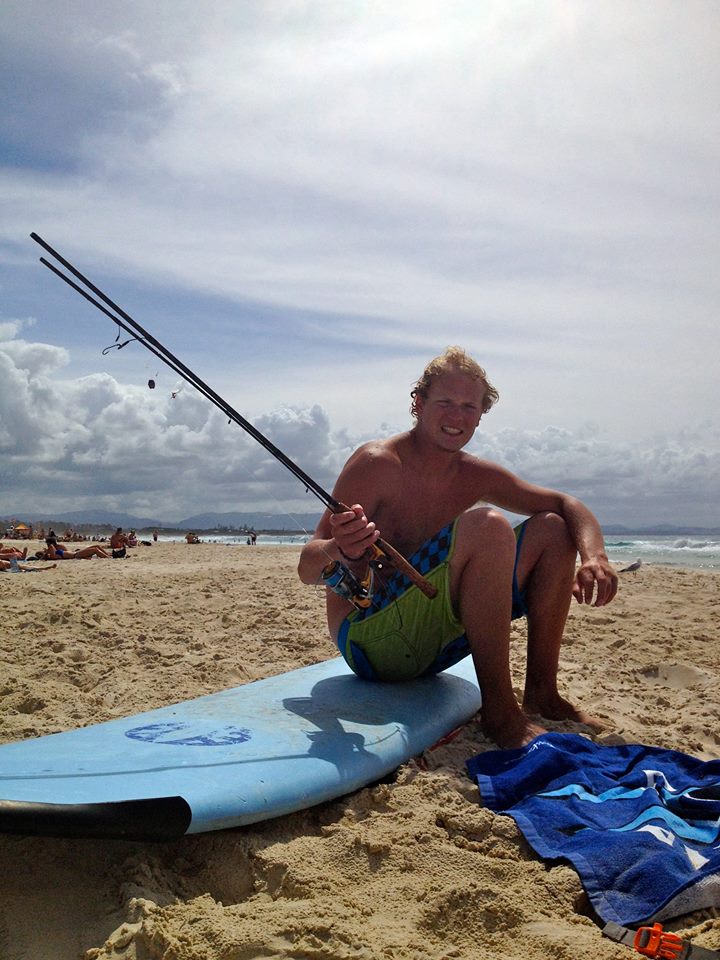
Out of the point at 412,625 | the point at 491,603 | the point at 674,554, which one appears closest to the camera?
the point at 491,603

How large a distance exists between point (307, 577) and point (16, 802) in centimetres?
119

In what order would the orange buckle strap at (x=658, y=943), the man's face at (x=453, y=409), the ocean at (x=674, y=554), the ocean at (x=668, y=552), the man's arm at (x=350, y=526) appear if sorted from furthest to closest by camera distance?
the ocean at (x=668, y=552) → the ocean at (x=674, y=554) → the man's face at (x=453, y=409) → the man's arm at (x=350, y=526) → the orange buckle strap at (x=658, y=943)

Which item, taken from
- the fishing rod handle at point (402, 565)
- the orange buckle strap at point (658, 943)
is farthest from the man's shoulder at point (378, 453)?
the orange buckle strap at point (658, 943)

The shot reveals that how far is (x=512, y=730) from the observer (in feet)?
8.11

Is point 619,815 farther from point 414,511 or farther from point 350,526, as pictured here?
point 414,511

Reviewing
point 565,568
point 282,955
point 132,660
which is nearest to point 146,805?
point 282,955

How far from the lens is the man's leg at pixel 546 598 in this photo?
2729 mm

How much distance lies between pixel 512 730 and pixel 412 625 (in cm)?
50

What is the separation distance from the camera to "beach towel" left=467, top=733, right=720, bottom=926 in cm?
154

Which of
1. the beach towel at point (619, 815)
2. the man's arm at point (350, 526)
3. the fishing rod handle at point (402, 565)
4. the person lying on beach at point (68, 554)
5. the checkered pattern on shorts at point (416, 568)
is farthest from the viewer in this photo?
the person lying on beach at point (68, 554)

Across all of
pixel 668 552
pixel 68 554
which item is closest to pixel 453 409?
pixel 68 554

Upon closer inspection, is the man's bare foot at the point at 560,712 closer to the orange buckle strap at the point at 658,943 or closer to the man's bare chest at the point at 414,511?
→ the man's bare chest at the point at 414,511

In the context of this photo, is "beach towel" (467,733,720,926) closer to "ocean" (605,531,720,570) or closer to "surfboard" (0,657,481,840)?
"surfboard" (0,657,481,840)

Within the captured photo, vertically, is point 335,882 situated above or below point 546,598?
below
